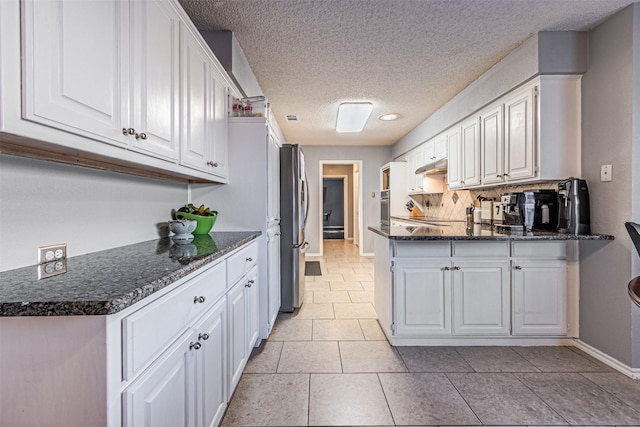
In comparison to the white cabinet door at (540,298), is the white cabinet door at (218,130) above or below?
above

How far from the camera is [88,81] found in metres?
0.96

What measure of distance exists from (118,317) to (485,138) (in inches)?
133

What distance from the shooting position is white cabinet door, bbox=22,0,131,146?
30.9 inches

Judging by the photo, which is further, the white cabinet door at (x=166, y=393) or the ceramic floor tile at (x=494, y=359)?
the ceramic floor tile at (x=494, y=359)

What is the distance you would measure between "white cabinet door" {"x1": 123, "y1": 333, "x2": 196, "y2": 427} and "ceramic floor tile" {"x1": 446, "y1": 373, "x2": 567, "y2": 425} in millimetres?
1426

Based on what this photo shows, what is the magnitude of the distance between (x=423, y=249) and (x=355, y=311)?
1.17m

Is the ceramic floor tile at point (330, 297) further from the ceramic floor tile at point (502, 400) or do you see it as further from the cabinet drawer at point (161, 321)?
the cabinet drawer at point (161, 321)

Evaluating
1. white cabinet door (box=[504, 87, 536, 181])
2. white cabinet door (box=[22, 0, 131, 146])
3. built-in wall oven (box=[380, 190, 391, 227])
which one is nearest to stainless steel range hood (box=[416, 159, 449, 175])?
built-in wall oven (box=[380, 190, 391, 227])

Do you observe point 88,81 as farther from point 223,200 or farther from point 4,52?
point 223,200

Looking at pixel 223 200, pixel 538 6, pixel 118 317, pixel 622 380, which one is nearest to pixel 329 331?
pixel 223 200

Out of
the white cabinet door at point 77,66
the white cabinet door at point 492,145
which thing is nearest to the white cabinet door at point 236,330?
the white cabinet door at point 77,66

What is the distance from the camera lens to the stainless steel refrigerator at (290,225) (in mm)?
2977

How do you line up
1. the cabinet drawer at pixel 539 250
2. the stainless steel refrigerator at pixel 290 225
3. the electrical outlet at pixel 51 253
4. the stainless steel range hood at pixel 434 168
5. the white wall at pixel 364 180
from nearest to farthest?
the electrical outlet at pixel 51 253, the cabinet drawer at pixel 539 250, the stainless steel refrigerator at pixel 290 225, the stainless steel range hood at pixel 434 168, the white wall at pixel 364 180

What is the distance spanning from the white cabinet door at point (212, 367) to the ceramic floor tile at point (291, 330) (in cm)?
102
